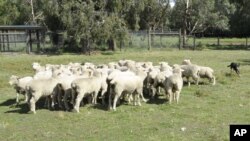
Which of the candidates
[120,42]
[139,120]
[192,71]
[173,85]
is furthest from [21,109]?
[120,42]

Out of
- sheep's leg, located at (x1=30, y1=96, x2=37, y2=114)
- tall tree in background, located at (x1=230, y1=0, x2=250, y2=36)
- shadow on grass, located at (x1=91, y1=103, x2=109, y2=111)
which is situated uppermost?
tall tree in background, located at (x1=230, y1=0, x2=250, y2=36)

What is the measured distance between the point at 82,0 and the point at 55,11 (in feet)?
9.24

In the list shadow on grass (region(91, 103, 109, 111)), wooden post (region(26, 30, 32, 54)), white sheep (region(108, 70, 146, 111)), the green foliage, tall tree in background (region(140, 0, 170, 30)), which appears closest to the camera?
white sheep (region(108, 70, 146, 111))

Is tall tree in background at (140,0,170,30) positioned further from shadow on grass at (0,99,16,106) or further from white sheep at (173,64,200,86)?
shadow on grass at (0,99,16,106)

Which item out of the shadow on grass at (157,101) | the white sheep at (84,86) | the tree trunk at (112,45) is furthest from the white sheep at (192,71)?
the tree trunk at (112,45)

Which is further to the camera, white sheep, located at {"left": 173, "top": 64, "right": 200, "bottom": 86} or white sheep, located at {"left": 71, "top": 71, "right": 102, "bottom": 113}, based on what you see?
white sheep, located at {"left": 173, "top": 64, "right": 200, "bottom": 86}

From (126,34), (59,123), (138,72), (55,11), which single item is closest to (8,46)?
(55,11)

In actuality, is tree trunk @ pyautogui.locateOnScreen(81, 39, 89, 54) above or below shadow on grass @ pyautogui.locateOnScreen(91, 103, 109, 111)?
above

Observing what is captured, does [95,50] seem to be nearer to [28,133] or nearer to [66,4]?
[66,4]

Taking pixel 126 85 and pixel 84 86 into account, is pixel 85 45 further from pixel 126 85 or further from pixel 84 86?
pixel 84 86

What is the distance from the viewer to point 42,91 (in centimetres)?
1352

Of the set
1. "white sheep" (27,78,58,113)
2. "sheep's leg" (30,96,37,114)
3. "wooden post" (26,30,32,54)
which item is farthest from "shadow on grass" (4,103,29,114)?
"wooden post" (26,30,32,54)

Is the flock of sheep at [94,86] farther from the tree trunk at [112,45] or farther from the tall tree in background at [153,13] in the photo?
the tall tree in background at [153,13]

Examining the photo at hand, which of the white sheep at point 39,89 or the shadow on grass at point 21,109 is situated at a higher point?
the white sheep at point 39,89
